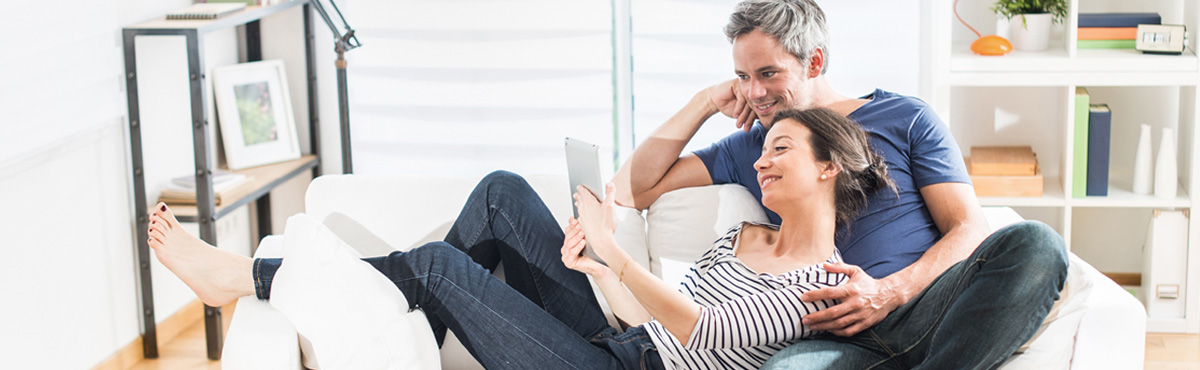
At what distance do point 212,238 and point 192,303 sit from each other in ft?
1.73

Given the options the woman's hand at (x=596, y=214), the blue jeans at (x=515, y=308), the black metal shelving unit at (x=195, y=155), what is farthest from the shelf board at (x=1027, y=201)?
the black metal shelving unit at (x=195, y=155)

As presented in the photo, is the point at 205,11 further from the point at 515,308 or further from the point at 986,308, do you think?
the point at 986,308

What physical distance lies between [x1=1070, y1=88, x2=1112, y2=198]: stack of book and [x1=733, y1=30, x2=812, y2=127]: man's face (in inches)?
47.7

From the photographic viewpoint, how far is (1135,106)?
320cm

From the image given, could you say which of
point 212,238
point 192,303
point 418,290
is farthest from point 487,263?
point 192,303

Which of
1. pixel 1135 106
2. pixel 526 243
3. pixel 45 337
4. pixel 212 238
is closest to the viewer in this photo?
pixel 526 243

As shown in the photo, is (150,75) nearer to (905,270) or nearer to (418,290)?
(418,290)

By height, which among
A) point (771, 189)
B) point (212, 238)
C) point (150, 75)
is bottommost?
point (212, 238)

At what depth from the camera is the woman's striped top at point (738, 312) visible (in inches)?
68.7

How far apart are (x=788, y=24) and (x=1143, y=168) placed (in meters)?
1.52

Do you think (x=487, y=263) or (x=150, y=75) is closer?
(x=487, y=263)

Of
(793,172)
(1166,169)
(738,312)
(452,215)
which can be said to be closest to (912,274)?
(793,172)

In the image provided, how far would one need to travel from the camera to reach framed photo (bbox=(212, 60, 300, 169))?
3.26 metres

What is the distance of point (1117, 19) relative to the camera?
297 centimetres
